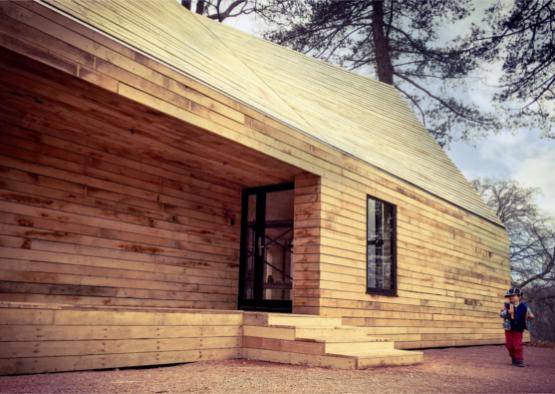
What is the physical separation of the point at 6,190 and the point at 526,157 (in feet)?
235

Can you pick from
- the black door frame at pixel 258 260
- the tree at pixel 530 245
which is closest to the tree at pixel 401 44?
the tree at pixel 530 245

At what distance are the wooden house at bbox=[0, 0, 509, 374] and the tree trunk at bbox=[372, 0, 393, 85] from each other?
9747mm

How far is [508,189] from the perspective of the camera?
2805 cm

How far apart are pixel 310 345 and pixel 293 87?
18.3 ft

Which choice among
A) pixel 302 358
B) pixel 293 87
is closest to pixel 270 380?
pixel 302 358

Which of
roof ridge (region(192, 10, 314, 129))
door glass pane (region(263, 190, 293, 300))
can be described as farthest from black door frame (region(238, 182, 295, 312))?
door glass pane (region(263, 190, 293, 300))

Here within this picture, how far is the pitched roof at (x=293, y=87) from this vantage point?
6.47m

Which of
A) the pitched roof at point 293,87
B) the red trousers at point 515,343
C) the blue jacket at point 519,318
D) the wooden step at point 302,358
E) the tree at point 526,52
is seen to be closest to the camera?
the wooden step at point 302,358

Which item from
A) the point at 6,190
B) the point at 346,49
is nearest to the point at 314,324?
the point at 6,190

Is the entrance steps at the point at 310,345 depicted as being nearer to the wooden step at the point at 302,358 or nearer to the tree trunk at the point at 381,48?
the wooden step at the point at 302,358

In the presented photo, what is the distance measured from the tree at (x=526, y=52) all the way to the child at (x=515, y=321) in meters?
8.72

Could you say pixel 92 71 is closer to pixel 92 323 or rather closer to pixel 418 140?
pixel 92 323

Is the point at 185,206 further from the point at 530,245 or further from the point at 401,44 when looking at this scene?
the point at 530,245

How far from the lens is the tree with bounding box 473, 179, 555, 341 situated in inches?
997
